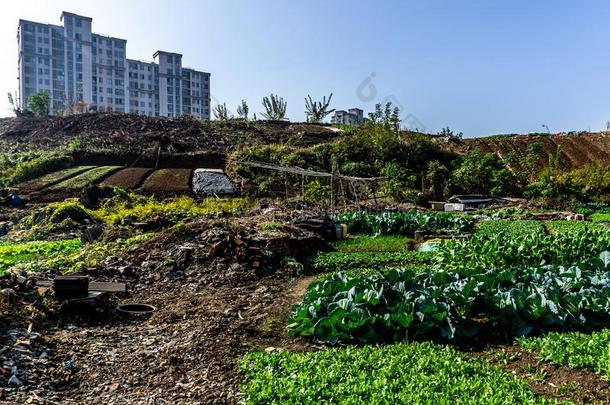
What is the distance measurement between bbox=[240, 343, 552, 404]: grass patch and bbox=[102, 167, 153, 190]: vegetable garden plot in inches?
736

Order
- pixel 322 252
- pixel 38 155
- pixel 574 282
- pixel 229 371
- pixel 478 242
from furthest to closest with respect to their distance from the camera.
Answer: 1. pixel 38 155
2. pixel 322 252
3. pixel 478 242
4. pixel 574 282
5. pixel 229 371

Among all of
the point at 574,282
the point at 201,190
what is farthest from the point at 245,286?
the point at 201,190

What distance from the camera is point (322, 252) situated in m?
11.1

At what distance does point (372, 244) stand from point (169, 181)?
1353cm

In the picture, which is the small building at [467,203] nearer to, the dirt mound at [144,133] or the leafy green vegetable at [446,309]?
the dirt mound at [144,133]

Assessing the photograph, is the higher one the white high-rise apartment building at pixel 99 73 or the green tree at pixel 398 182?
the white high-rise apartment building at pixel 99 73

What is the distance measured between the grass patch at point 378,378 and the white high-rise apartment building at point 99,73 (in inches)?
3022

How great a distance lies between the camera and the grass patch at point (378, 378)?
3637 mm

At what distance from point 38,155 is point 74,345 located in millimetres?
23446

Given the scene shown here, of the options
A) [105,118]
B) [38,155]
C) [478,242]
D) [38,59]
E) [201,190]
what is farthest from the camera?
[38,59]

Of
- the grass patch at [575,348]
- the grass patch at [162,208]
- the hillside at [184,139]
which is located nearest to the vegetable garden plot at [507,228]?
the grass patch at [575,348]

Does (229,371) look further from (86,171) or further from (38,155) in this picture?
(38,155)

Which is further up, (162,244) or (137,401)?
(162,244)

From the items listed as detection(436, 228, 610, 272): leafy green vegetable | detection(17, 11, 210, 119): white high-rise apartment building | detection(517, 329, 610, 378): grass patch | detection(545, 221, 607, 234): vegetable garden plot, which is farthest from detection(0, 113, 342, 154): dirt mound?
detection(17, 11, 210, 119): white high-rise apartment building
